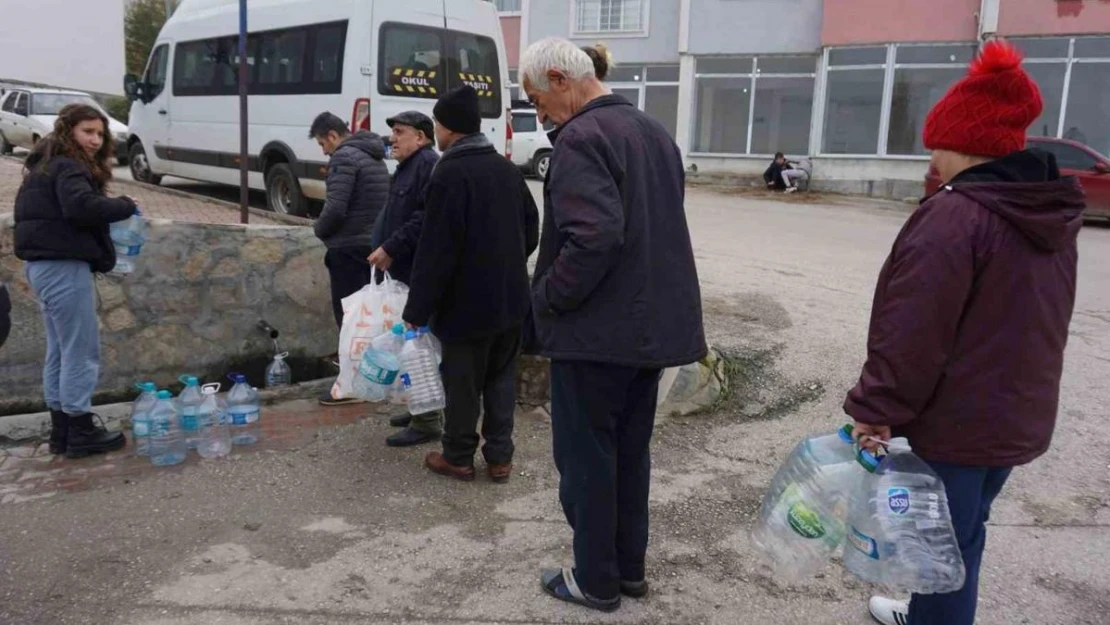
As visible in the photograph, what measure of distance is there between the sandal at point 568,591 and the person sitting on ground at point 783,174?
59.6 ft

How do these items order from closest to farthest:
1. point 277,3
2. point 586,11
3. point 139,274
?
point 139,274 < point 277,3 < point 586,11

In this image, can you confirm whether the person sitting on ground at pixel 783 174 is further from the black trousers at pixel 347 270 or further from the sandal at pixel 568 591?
the sandal at pixel 568 591

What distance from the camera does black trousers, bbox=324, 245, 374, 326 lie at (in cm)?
→ 526

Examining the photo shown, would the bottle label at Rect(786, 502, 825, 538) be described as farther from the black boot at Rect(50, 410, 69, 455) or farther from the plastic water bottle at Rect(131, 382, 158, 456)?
the black boot at Rect(50, 410, 69, 455)

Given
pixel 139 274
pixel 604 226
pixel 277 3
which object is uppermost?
pixel 277 3

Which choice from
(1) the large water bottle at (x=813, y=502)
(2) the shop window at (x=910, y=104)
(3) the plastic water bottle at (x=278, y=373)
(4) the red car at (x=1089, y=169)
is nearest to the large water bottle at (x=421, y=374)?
(1) the large water bottle at (x=813, y=502)

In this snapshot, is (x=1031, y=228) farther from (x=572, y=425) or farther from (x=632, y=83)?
(x=632, y=83)

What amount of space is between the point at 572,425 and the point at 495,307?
3.77 feet

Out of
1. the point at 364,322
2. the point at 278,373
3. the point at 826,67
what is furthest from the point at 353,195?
the point at 826,67

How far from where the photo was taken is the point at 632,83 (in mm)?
23547

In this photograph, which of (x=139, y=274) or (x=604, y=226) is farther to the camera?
(x=139, y=274)

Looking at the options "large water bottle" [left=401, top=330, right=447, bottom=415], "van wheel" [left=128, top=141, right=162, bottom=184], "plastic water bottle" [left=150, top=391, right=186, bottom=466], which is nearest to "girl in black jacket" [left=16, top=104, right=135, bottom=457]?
"plastic water bottle" [left=150, top=391, right=186, bottom=466]

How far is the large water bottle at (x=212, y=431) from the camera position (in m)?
4.49

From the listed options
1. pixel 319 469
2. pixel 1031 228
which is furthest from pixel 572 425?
pixel 319 469
